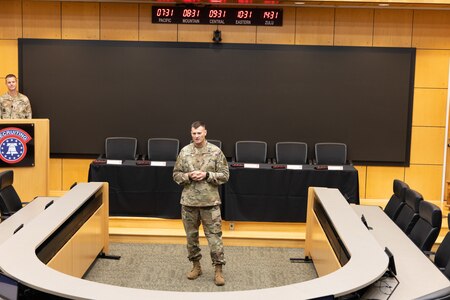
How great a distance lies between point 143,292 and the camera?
11.8 ft

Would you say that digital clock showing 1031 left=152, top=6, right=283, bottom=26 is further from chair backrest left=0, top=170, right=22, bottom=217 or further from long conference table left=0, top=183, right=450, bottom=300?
chair backrest left=0, top=170, right=22, bottom=217

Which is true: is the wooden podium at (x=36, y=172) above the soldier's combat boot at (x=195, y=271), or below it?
above

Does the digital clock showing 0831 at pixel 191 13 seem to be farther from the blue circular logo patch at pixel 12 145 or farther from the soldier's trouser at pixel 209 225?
the soldier's trouser at pixel 209 225

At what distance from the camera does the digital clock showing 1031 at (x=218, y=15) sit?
30.8ft

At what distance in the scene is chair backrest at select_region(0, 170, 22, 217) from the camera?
635 centimetres

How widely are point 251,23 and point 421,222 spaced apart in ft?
15.6

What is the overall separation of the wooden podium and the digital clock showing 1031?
2565mm

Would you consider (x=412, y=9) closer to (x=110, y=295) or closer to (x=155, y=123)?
(x=155, y=123)

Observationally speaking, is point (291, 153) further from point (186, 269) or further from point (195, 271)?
point (195, 271)

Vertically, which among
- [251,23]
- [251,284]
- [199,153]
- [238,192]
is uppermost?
[251,23]

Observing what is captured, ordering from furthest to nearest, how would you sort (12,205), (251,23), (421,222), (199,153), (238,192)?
1. (251,23)
2. (238,192)
3. (12,205)
4. (199,153)
5. (421,222)

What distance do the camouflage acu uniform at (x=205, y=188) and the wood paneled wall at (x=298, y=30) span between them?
3.77 meters

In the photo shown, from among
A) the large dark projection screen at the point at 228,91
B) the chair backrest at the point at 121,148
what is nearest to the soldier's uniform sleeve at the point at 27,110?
the large dark projection screen at the point at 228,91

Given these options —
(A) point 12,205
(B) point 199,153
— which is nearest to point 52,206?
(A) point 12,205
